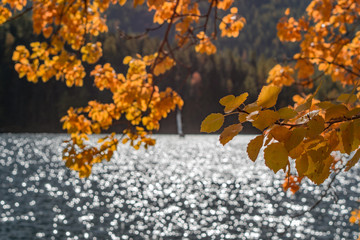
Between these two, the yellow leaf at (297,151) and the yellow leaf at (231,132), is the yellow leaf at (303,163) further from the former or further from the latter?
the yellow leaf at (231,132)

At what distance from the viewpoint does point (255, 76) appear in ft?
346

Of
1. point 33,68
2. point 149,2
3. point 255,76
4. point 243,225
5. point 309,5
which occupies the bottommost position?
point 243,225

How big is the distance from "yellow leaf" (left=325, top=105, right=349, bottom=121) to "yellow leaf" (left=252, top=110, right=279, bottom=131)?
0.67 ft

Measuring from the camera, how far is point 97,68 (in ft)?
18.1

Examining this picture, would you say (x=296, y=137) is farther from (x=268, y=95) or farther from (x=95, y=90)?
(x=95, y=90)

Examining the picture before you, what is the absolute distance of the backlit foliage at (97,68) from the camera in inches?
189

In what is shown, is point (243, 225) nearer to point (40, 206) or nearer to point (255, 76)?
point (40, 206)

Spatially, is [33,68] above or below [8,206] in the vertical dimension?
above

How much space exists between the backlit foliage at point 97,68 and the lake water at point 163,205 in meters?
10.3

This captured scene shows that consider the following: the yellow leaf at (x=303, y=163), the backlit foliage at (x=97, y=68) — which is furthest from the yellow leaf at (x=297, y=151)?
the backlit foliage at (x=97, y=68)

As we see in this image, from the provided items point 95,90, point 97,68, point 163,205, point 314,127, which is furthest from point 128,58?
point 95,90

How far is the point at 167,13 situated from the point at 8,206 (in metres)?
26.2

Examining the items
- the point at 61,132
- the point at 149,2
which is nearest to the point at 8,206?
the point at 149,2

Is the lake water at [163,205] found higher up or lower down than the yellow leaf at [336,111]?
lower down
